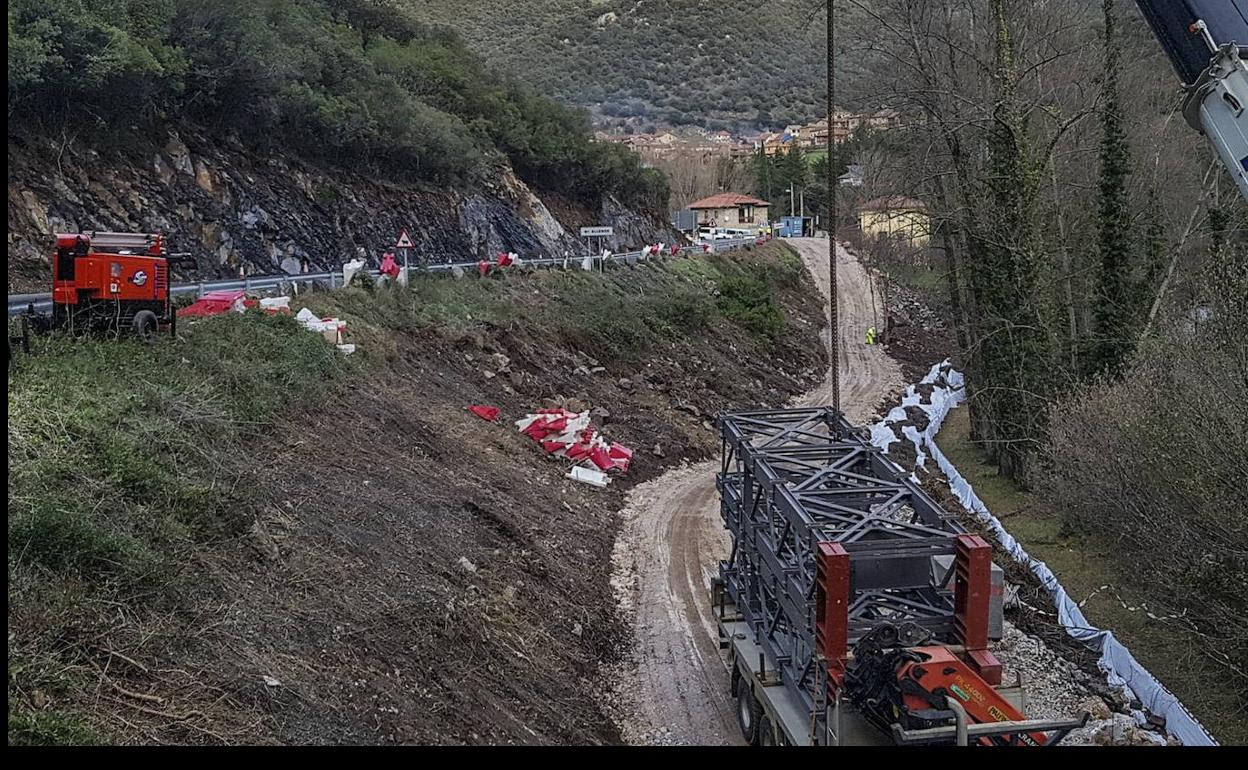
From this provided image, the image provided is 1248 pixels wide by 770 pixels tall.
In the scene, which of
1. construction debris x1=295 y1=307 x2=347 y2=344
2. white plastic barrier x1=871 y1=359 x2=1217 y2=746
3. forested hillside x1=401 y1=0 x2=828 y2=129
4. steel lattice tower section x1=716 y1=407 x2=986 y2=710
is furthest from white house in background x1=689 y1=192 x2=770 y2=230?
steel lattice tower section x1=716 y1=407 x2=986 y2=710

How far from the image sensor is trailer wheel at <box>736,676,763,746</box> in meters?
11.5

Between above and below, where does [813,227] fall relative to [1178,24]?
above

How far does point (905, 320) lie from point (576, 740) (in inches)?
2031

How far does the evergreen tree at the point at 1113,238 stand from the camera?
76.9ft

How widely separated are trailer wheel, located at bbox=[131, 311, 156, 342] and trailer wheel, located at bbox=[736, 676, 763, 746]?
12.5 m

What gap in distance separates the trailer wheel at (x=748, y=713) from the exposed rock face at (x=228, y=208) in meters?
19.7

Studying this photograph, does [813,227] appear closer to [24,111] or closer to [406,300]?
[406,300]

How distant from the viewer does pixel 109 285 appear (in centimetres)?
1781

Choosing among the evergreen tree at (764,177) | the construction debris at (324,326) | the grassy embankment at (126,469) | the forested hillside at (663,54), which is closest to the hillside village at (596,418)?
the grassy embankment at (126,469)

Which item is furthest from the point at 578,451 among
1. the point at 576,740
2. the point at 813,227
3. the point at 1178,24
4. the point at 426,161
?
the point at 813,227

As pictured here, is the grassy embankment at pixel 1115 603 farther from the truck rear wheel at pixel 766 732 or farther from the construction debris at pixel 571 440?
the construction debris at pixel 571 440

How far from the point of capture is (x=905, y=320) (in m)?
59.5

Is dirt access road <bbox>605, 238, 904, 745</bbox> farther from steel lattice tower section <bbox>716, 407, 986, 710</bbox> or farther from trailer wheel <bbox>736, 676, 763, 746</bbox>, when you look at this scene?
steel lattice tower section <bbox>716, 407, 986, 710</bbox>

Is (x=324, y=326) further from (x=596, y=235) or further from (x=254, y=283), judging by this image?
(x=596, y=235)
